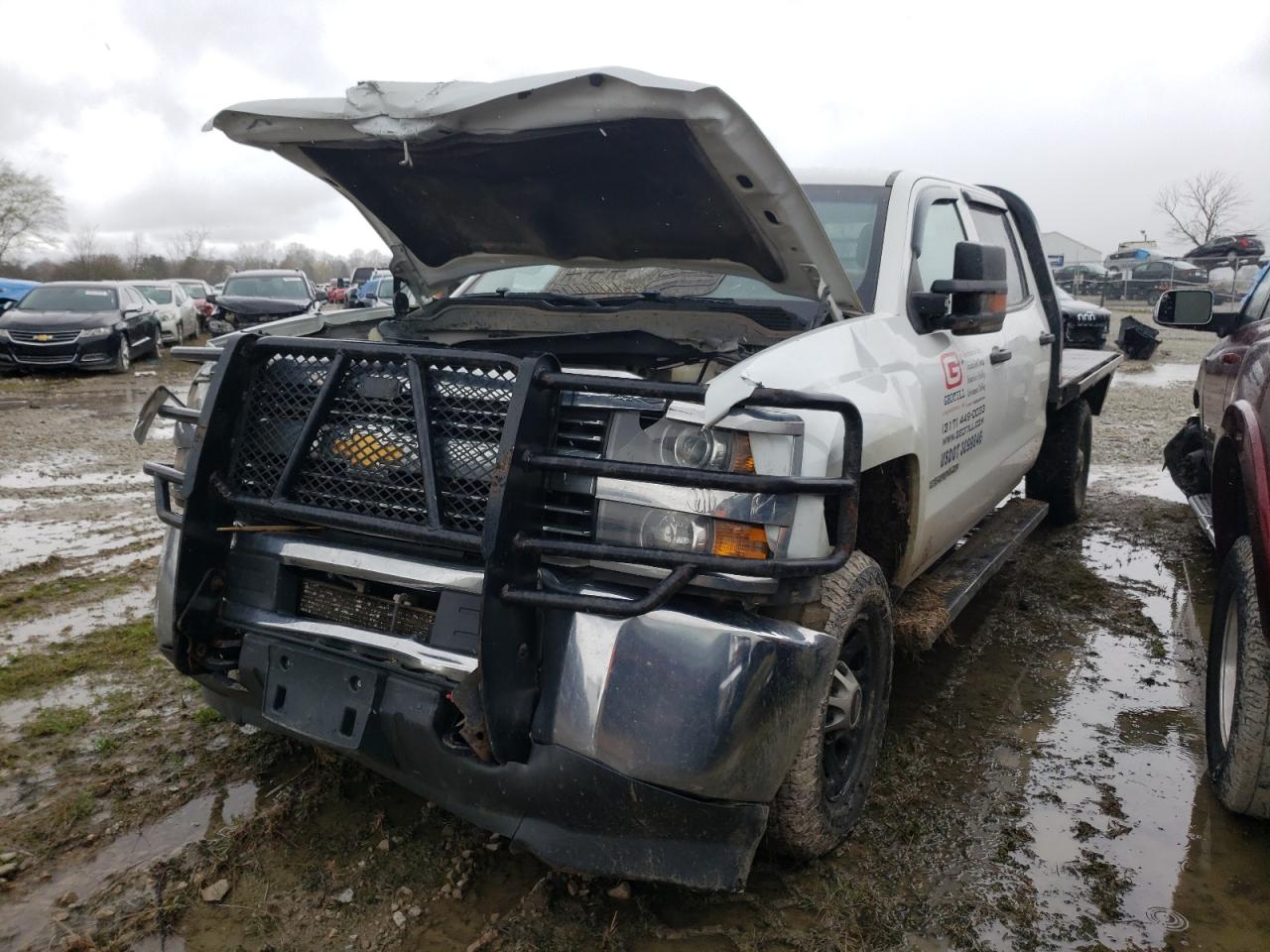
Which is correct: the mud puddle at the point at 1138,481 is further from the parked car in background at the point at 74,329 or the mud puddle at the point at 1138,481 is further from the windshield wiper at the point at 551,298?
the parked car in background at the point at 74,329

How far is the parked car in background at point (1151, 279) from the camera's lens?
35.6 meters

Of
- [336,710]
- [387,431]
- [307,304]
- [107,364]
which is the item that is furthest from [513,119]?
[307,304]

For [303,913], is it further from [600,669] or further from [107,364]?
[107,364]

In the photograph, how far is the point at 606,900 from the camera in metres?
2.56

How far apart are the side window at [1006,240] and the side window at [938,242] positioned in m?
0.38

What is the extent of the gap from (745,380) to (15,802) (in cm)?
260

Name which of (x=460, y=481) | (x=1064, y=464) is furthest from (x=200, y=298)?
(x=460, y=481)

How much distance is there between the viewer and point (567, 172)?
314 cm

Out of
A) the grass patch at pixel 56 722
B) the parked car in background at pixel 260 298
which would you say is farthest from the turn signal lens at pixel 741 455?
the parked car in background at pixel 260 298

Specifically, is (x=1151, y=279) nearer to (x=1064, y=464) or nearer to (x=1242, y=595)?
(x=1064, y=464)

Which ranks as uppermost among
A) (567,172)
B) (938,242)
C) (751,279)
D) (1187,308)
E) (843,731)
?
(567,172)

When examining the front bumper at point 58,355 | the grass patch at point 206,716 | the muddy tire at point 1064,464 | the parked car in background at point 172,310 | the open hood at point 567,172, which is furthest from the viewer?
the parked car in background at point 172,310

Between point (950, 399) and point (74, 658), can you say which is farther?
point (74, 658)

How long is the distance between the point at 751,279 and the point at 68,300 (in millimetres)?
15972
